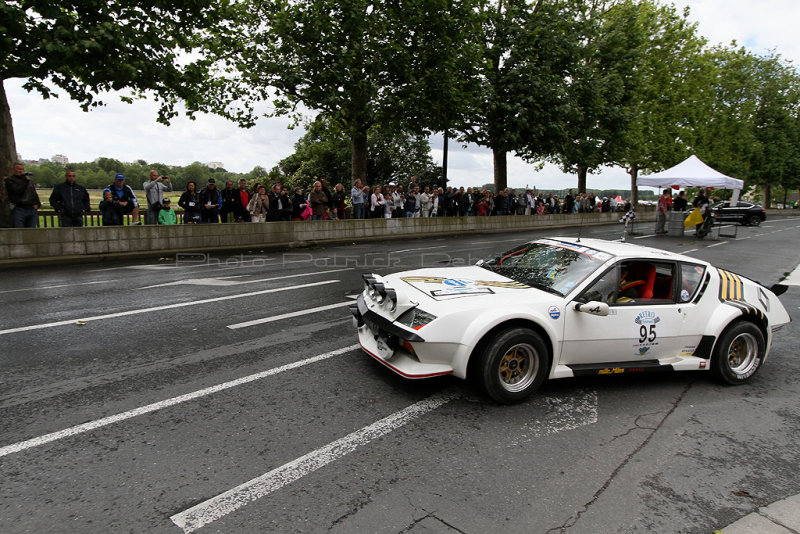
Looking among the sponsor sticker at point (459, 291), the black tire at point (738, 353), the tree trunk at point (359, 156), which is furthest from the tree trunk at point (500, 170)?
the sponsor sticker at point (459, 291)

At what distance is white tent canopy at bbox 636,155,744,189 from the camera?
69.0 ft

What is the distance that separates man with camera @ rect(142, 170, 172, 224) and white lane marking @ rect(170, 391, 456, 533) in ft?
40.2

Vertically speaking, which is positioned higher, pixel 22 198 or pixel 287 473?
pixel 22 198

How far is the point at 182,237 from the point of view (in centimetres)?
1393

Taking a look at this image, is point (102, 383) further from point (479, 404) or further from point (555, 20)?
point (555, 20)

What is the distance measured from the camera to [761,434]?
3.99m

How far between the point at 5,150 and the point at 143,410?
1289 cm

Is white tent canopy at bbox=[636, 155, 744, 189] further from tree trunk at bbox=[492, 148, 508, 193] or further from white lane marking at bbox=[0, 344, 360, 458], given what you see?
white lane marking at bbox=[0, 344, 360, 458]

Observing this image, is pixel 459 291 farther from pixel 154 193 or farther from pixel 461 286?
pixel 154 193

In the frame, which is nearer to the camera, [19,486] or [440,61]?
[19,486]

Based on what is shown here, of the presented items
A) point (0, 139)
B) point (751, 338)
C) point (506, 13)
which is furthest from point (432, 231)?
point (751, 338)

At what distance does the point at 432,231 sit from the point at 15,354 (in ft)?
58.6

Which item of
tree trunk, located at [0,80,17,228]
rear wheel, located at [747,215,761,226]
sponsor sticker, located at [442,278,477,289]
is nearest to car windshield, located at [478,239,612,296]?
sponsor sticker, located at [442,278,477,289]

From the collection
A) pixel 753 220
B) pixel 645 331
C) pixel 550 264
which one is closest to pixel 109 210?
pixel 550 264
